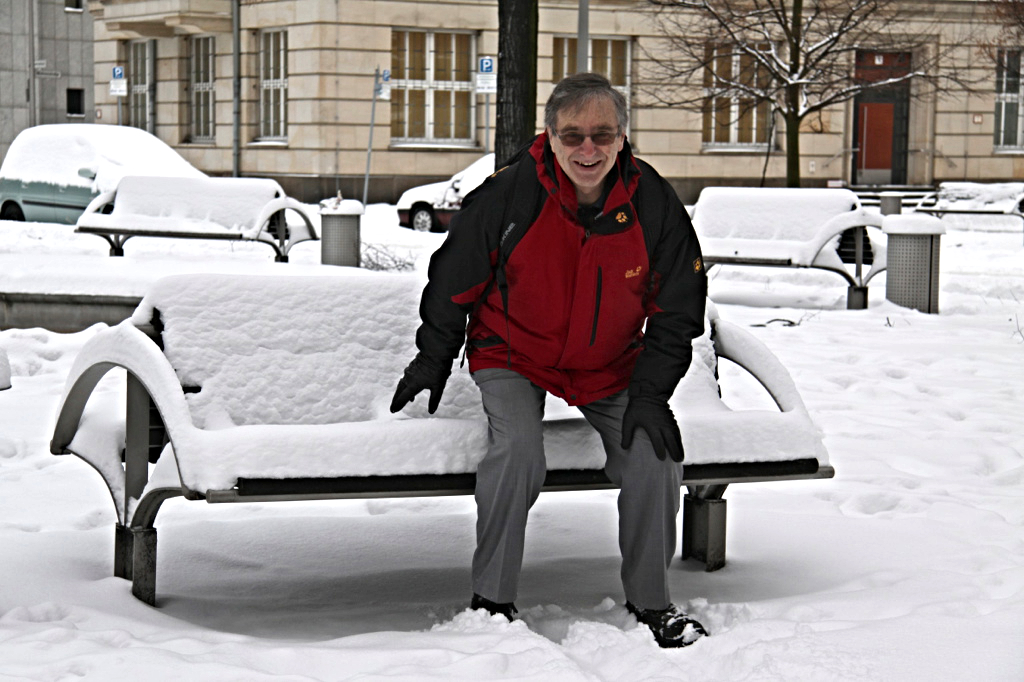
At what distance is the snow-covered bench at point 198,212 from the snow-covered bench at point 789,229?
394 cm

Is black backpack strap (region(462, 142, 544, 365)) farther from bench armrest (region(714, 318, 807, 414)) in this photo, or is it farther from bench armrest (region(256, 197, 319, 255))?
bench armrest (region(256, 197, 319, 255))

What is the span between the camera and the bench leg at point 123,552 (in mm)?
3885

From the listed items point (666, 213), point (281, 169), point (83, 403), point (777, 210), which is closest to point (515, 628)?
point (666, 213)

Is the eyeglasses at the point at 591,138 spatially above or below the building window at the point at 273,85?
below

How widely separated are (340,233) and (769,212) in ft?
13.1

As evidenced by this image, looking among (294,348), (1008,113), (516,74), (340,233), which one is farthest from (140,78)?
(294,348)

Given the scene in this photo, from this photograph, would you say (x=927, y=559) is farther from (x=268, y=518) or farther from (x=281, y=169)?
(x=281, y=169)

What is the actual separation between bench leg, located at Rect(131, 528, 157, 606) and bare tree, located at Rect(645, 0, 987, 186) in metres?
20.0

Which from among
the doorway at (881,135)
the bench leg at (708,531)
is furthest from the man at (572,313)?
the doorway at (881,135)

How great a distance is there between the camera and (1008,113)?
107ft

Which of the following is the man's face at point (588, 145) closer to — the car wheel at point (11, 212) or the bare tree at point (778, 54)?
the car wheel at point (11, 212)

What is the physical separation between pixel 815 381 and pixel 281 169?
22699 mm

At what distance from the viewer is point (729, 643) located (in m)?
3.46

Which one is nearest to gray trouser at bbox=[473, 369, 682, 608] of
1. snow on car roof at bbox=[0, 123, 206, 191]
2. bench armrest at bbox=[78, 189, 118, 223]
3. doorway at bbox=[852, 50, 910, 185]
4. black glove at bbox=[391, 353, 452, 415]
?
black glove at bbox=[391, 353, 452, 415]
